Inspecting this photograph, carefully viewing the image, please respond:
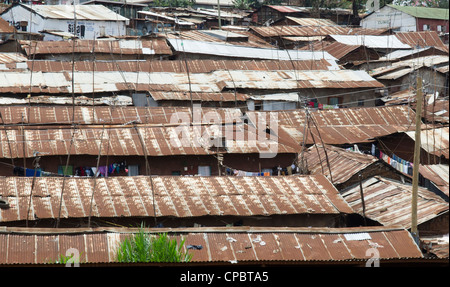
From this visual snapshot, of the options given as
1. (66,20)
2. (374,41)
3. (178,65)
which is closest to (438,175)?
(178,65)

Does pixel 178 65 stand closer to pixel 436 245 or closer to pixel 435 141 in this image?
pixel 435 141

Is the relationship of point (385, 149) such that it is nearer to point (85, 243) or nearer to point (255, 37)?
point (85, 243)

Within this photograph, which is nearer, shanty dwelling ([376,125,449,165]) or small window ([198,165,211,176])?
small window ([198,165,211,176])

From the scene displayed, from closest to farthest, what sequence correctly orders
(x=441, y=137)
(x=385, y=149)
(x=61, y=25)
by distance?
(x=441, y=137) → (x=385, y=149) → (x=61, y=25)

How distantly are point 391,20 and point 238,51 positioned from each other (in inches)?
567

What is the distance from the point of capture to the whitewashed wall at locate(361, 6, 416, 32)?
38.3 metres

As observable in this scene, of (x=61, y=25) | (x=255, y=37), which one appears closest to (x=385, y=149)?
(x=255, y=37)

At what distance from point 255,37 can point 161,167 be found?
2071 cm

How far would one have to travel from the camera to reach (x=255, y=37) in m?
34.9

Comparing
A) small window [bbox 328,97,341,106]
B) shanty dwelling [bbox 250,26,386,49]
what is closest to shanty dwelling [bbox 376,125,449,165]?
small window [bbox 328,97,341,106]

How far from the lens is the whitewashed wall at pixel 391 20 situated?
126ft

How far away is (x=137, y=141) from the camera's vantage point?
1545 centimetres

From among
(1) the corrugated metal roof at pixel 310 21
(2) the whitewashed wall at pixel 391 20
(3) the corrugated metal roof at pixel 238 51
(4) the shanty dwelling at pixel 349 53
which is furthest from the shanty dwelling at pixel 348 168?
(2) the whitewashed wall at pixel 391 20

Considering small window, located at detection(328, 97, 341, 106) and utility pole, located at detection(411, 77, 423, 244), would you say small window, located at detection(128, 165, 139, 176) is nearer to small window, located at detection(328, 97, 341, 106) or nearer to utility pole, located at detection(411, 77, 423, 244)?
utility pole, located at detection(411, 77, 423, 244)
